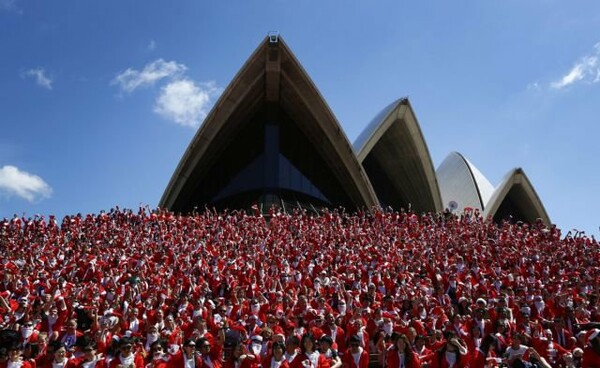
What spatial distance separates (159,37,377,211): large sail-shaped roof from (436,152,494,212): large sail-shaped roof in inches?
552

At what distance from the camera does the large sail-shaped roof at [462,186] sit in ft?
136

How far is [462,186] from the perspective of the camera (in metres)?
42.8

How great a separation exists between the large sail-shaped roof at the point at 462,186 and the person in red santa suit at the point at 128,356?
37.0 meters

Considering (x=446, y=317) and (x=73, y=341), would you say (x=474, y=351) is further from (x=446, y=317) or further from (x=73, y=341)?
(x=73, y=341)

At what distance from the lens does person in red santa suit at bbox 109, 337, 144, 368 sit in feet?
20.2

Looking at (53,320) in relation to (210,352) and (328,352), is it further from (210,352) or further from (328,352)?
(328,352)

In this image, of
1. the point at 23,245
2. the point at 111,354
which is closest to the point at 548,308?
the point at 111,354

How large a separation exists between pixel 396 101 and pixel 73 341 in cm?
2768

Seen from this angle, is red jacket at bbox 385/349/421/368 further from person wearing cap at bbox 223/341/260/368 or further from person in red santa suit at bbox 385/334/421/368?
person wearing cap at bbox 223/341/260/368

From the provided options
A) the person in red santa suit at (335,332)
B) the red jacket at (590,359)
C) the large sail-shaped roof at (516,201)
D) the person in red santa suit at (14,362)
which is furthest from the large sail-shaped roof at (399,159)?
the person in red santa suit at (14,362)

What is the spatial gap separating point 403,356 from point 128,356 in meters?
3.49

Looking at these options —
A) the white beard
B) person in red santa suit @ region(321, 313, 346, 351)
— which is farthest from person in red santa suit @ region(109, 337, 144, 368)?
person in red santa suit @ region(321, 313, 346, 351)

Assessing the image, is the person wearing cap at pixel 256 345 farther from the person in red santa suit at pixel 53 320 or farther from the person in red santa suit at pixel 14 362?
the person in red santa suit at pixel 53 320

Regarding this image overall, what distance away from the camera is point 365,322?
28.0ft
